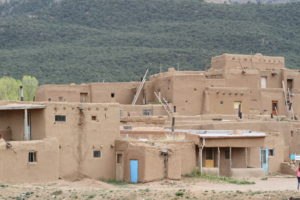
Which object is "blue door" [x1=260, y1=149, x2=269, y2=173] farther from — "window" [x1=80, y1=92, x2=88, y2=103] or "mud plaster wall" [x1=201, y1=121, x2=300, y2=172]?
"window" [x1=80, y1=92, x2=88, y2=103]

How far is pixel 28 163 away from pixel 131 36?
229 feet

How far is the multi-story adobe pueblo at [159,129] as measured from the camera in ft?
120

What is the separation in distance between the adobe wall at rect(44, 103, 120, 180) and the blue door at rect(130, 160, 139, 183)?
1434 millimetres

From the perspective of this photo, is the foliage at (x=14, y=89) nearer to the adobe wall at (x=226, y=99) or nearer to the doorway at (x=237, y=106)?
the adobe wall at (x=226, y=99)

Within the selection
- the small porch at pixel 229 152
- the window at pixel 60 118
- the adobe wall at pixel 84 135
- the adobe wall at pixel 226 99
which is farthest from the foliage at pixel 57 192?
the adobe wall at pixel 226 99

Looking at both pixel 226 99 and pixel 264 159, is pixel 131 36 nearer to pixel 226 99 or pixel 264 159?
pixel 226 99

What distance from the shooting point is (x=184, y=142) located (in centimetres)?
3950

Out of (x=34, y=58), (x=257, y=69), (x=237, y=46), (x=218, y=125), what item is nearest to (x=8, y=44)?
(x=34, y=58)

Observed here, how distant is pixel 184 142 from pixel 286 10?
251 ft

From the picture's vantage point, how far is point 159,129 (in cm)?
4353

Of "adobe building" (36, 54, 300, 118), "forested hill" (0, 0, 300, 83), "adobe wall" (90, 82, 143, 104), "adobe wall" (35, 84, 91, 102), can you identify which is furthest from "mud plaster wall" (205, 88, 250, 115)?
"forested hill" (0, 0, 300, 83)

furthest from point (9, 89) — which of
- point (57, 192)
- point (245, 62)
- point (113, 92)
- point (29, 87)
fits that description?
point (57, 192)

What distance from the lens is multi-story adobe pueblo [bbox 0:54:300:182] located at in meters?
36.7

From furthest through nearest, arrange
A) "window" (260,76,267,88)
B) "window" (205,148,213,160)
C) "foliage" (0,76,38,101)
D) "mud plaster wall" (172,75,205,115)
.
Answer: "foliage" (0,76,38,101), "window" (260,76,267,88), "mud plaster wall" (172,75,205,115), "window" (205,148,213,160)
